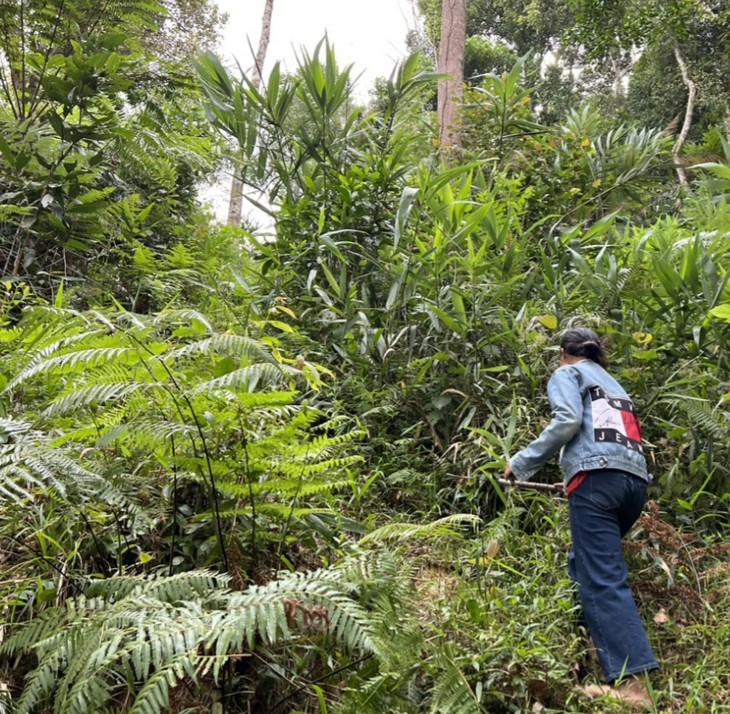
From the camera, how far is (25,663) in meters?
2.04

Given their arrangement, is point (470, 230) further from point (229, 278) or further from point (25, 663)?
point (25, 663)

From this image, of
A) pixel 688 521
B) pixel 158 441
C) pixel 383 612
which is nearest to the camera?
pixel 383 612

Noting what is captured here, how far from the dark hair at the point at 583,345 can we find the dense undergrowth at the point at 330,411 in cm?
60

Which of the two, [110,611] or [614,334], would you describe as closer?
[110,611]

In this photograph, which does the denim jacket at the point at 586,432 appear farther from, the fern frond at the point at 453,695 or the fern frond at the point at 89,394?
the fern frond at the point at 89,394

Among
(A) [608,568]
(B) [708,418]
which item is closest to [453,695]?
(A) [608,568]

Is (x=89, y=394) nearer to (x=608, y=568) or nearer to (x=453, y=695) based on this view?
(x=453, y=695)

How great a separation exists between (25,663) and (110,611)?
53 cm

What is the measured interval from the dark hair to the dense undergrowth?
1.98 ft

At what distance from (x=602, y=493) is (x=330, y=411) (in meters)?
1.68

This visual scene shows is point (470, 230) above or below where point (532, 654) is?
above

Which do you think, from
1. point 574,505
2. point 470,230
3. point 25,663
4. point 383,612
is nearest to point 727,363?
point 574,505

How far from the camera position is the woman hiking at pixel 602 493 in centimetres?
254

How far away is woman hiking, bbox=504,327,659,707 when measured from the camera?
8.34ft
